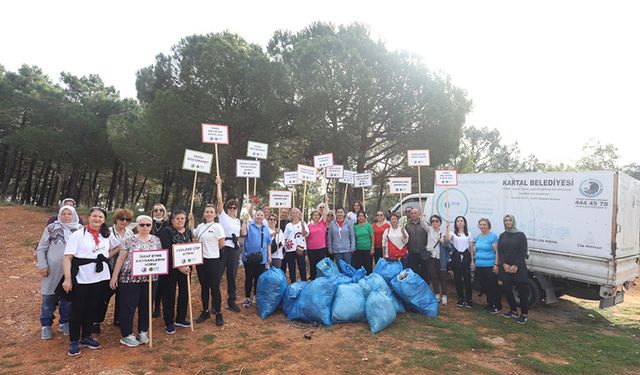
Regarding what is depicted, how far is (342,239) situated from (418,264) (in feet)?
4.46

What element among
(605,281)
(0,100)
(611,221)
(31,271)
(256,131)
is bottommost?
(31,271)

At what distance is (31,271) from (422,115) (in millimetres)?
11850

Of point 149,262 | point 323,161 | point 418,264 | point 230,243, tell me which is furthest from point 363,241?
point 149,262

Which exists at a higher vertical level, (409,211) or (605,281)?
(409,211)

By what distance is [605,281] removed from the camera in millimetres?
5246

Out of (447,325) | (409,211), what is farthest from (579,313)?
(409,211)

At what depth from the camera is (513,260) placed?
5.19 meters

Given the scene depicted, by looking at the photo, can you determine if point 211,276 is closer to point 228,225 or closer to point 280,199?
point 228,225

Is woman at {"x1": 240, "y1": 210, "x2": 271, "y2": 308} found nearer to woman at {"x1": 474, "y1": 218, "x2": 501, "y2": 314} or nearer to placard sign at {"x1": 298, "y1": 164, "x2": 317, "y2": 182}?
placard sign at {"x1": 298, "y1": 164, "x2": 317, "y2": 182}

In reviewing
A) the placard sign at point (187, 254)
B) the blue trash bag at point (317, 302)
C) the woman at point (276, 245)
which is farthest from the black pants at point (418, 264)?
the placard sign at point (187, 254)

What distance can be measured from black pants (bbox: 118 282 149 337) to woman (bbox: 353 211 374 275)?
3491mm

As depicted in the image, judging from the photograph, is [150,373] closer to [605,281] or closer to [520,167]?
[605,281]

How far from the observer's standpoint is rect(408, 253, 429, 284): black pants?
20.3 ft

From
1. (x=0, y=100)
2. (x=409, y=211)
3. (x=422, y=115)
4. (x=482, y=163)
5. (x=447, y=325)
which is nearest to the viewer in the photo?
(x=447, y=325)
